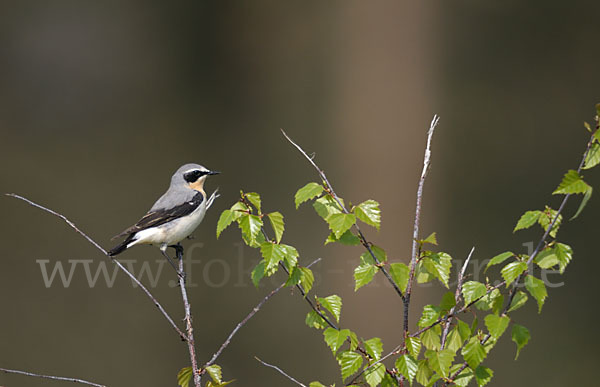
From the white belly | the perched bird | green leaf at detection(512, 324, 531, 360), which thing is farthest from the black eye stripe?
green leaf at detection(512, 324, 531, 360)

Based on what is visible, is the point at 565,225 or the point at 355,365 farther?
the point at 565,225

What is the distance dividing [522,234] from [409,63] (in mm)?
1062

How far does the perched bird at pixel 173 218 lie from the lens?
2084 millimetres

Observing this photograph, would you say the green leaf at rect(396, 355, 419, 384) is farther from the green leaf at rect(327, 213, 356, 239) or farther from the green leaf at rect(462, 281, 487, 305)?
the green leaf at rect(327, 213, 356, 239)

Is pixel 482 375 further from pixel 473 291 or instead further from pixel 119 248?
pixel 119 248

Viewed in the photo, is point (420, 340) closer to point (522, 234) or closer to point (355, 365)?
point (355, 365)

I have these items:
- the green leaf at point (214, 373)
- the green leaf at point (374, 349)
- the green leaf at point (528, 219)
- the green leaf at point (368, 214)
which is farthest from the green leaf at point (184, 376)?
the green leaf at point (528, 219)

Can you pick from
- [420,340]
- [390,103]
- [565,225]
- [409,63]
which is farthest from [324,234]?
[420,340]

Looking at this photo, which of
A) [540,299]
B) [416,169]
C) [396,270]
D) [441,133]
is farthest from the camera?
[441,133]

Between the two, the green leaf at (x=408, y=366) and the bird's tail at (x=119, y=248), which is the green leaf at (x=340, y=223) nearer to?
the green leaf at (x=408, y=366)

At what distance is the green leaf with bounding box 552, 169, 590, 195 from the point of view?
108 centimetres

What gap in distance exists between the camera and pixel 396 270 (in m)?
1.22

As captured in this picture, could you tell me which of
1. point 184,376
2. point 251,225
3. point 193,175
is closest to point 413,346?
point 251,225

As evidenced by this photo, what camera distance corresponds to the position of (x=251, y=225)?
1.21 metres
